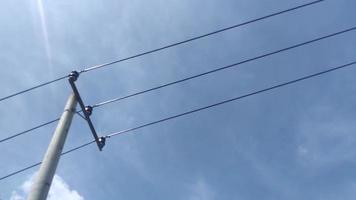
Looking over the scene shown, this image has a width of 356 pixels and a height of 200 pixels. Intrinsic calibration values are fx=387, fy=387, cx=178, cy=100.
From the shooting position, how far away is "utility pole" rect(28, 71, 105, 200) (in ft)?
22.0

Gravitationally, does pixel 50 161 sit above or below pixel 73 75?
below

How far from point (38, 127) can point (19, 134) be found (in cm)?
60

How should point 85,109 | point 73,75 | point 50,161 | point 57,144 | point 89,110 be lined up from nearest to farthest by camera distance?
point 50,161 < point 57,144 < point 73,75 < point 85,109 < point 89,110

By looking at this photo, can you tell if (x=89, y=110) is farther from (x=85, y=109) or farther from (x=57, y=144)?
(x=57, y=144)

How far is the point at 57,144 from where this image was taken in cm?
753

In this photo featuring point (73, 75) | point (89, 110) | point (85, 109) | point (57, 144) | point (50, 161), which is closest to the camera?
point (50, 161)

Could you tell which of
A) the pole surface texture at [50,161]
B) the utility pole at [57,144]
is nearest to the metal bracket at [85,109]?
the utility pole at [57,144]

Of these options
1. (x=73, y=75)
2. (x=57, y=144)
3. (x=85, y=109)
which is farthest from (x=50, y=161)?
(x=73, y=75)

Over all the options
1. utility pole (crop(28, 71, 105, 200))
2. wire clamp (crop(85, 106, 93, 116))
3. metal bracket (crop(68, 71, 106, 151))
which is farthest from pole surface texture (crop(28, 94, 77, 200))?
wire clamp (crop(85, 106, 93, 116))

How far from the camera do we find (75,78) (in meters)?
9.30

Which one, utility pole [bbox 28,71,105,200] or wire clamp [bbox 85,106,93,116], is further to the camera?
wire clamp [bbox 85,106,93,116]

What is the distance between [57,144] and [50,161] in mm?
458

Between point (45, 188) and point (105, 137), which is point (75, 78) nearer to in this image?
point (105, 137)

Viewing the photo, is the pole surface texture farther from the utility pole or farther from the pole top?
the pole top
